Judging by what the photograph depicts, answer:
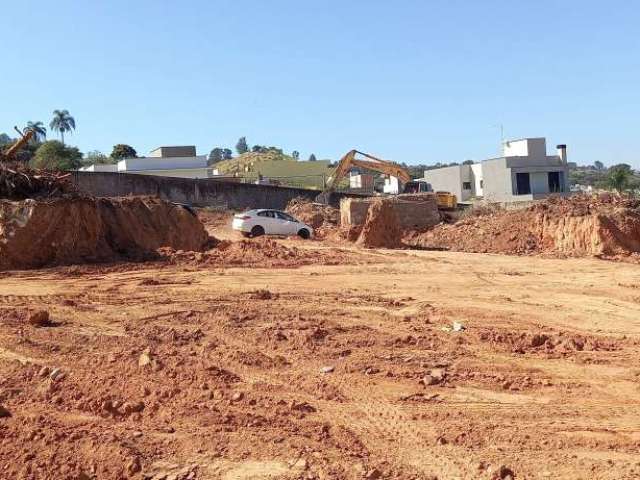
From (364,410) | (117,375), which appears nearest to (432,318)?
(364,410)

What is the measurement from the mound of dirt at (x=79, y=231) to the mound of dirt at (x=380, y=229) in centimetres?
709

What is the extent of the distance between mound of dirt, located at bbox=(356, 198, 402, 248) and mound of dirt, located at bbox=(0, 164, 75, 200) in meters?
11.0

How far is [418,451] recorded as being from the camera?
586cm

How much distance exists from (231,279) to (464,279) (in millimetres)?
5347

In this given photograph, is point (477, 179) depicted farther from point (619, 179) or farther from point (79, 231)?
point (79, 231)

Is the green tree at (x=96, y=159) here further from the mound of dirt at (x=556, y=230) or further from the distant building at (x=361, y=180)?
the mound of dirt at (x=556, y=230)

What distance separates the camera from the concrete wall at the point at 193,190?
3850cm

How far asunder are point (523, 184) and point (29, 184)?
49.8m

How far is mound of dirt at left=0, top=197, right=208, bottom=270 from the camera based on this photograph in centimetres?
1780

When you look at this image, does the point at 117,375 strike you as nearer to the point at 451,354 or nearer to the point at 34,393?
the point at 34,393

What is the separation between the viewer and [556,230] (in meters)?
24.1

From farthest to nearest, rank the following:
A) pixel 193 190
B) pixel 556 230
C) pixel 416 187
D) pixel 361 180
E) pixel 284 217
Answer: pixel 361 180 < pixel 416 187 < pixel 193 190 < pixel 284 217 < pixel 556 230

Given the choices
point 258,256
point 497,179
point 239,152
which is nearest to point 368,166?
point 497,179

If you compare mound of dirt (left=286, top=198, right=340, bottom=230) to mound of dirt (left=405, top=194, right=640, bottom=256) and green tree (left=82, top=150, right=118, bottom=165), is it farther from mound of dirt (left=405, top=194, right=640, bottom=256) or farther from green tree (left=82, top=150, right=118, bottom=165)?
green tree (left=82, top=150, right=118, bottom=165)
